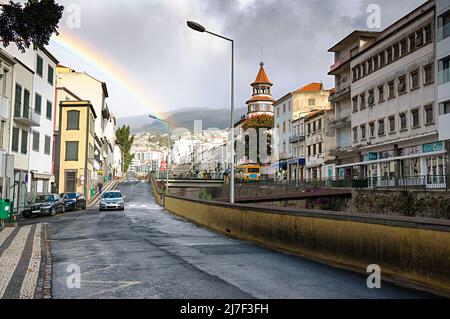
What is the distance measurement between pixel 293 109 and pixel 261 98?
134ft

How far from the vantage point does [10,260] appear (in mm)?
9906

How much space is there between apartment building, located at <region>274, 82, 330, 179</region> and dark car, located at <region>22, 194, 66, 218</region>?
141 ft

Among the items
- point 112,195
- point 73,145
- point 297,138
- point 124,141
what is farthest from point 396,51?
point 124,141

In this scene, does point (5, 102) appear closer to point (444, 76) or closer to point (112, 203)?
point (112, 203)

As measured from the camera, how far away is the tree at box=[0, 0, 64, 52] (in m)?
14.5

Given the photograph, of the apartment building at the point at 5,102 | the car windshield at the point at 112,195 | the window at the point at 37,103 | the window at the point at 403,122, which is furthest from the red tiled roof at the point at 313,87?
the apartment building at the point at 5,102

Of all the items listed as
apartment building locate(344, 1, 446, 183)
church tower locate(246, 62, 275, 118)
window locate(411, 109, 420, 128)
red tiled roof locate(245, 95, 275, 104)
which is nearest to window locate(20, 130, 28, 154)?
apartment building locate(344, 1, 446, 183)

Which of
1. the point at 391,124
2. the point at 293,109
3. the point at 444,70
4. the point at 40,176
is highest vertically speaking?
the point at 293,109

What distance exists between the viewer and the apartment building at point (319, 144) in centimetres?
5925

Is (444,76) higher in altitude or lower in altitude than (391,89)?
lower

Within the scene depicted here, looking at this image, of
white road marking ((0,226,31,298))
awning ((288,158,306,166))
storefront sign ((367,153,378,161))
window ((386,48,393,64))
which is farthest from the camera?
awning ((288,158,306,166))

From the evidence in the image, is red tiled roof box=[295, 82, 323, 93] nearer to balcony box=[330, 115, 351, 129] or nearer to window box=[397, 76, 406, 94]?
balcony box=[330, 115, 351, 129]
